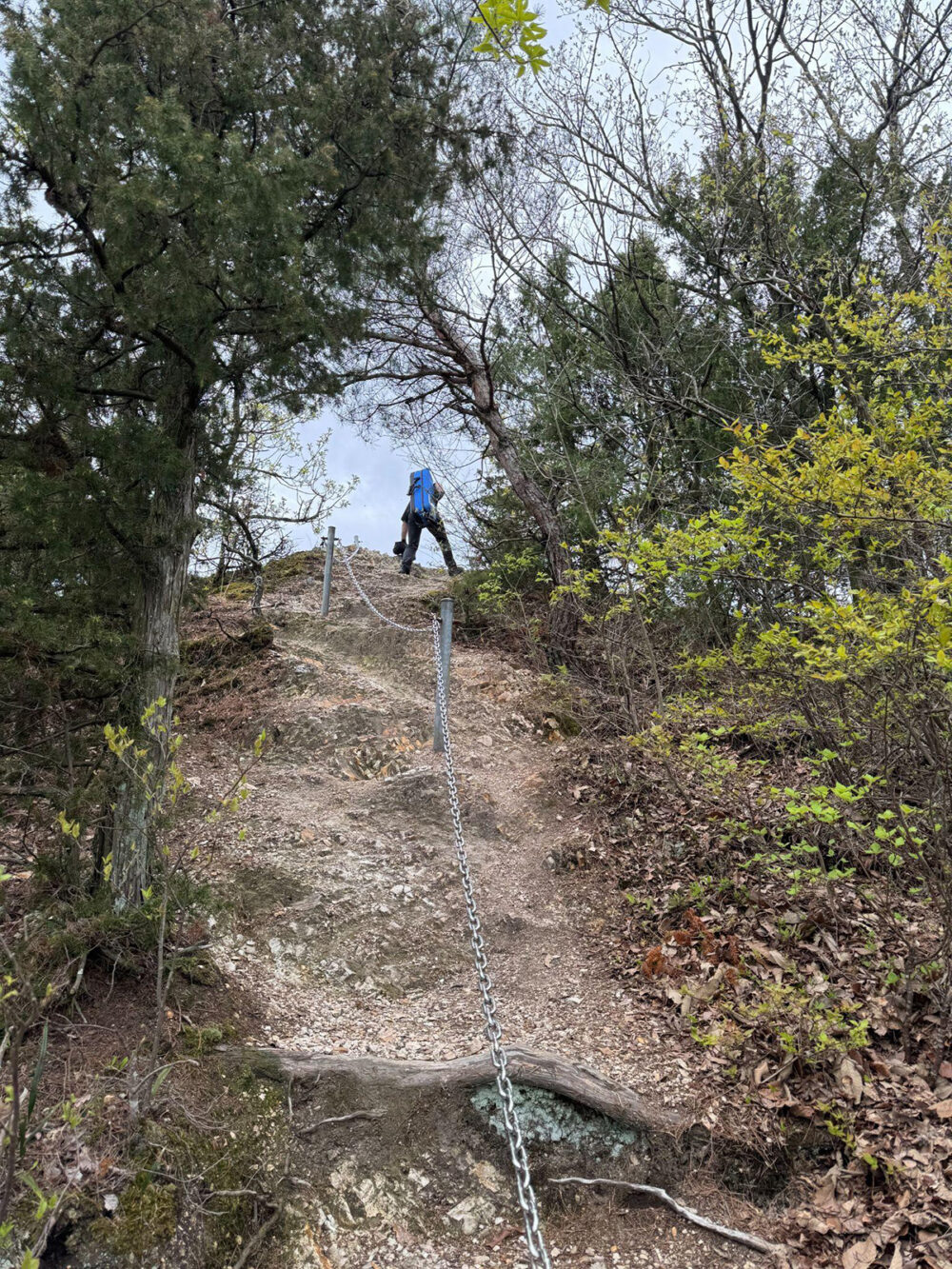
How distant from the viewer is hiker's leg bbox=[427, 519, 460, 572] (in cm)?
1240

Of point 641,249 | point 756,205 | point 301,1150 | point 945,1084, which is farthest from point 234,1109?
point 641,249

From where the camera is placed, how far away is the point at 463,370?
11320 mm

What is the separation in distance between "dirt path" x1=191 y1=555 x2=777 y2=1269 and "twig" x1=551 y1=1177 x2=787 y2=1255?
0.05 m

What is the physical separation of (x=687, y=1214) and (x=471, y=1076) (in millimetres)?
1096

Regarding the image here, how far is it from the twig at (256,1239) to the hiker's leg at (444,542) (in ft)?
32.8

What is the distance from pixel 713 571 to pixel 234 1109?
151 inches

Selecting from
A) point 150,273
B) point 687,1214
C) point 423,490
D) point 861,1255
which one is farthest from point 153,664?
point 423,490

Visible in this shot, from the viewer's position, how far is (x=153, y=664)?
14.3 feet

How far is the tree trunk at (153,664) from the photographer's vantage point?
13.7ft

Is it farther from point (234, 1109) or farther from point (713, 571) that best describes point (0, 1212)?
point (713, 571)

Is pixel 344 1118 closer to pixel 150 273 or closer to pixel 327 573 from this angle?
pixel 150 273

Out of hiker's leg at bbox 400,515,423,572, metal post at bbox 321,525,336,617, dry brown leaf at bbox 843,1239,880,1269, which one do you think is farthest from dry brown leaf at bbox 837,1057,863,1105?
hiker's leg at bbox 400,515,423,572

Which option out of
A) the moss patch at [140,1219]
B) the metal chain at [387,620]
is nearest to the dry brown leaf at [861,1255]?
the moss patch at [140,1219]

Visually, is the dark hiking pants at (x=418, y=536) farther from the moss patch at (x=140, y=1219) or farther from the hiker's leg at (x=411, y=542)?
the moss patch at (x=140, y=1219)
